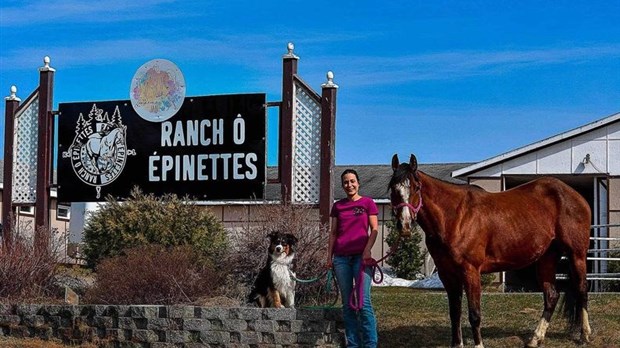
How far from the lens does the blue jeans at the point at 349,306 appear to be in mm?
10883

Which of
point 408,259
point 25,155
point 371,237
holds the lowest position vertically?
point 408,259

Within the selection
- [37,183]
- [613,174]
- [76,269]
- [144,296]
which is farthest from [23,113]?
[613,174]

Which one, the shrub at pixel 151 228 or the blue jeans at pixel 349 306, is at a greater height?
the shrub at pixel 151 228

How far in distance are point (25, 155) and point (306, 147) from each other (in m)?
6.33

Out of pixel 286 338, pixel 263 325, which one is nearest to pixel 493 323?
pixel 286 338

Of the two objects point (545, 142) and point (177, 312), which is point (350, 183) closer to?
point (177, 312)

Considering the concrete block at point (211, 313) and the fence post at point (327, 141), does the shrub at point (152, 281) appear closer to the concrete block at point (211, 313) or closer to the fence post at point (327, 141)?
the concrete block at point (211, 313)

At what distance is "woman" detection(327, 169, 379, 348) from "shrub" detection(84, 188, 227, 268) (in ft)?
18.0

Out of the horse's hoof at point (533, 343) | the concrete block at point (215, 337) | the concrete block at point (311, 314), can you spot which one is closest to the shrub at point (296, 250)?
the concrete block at point (215, 337)

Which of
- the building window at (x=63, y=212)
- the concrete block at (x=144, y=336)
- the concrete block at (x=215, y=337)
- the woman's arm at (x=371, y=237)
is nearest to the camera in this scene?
the woman's arm at (x=371, y=237)

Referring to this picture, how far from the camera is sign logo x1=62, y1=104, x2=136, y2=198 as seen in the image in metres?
19.8

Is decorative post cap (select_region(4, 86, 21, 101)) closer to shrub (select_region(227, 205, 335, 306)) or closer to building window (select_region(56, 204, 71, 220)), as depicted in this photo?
shrub (select_region(227, 205, 335, 306))

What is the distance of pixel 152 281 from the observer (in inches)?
552

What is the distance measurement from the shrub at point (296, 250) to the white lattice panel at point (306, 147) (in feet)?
5.85
